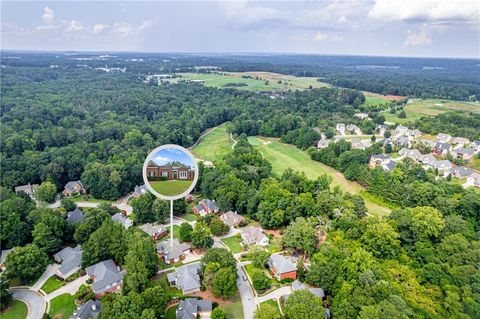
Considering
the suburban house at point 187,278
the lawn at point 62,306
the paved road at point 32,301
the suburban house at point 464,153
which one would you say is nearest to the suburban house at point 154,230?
the suburban house at point 187,278

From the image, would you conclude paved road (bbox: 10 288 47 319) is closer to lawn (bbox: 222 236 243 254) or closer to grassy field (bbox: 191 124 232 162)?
lawn (bbox: 222 236 243 254)

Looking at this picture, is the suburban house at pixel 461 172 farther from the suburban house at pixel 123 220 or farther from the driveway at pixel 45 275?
the driveway at pixel 45 275

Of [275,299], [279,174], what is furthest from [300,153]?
[275,299]

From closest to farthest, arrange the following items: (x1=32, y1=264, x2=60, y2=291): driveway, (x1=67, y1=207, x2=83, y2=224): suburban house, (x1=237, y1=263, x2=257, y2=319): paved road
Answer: (x1=237, y1=263, x2=257, y2=319): paved road
(x1=32, y1=264, x2=60, y2=291): driveway
(x1=67, y1=207, x2=83, y2=224): suburban house

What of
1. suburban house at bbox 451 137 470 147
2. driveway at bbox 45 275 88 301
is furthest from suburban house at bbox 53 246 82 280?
suburban house at bbox 451 137 470 147

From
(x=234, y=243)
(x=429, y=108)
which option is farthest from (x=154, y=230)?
(x=429, y=108)

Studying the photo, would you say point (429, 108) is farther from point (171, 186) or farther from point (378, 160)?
point (171, 186)
